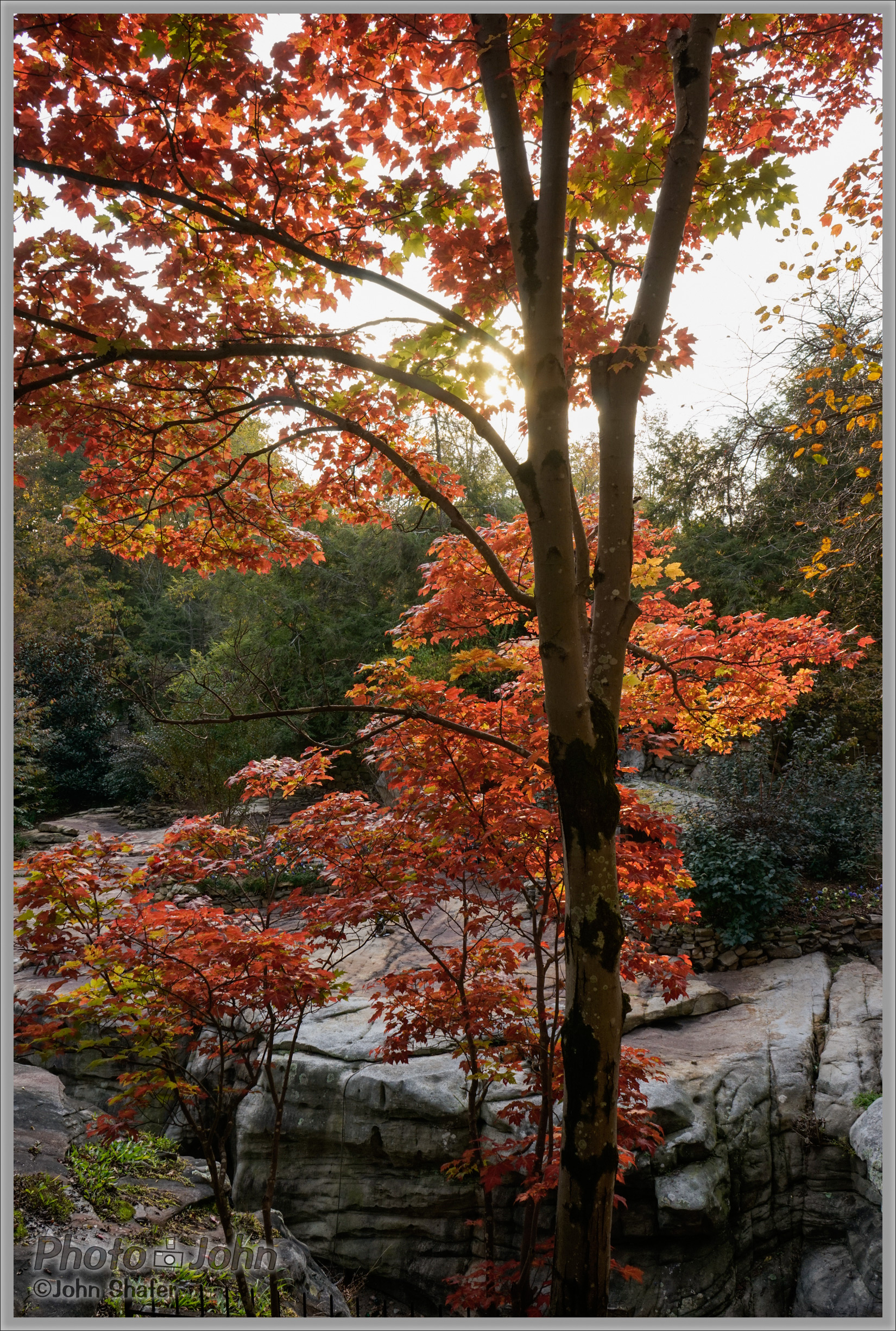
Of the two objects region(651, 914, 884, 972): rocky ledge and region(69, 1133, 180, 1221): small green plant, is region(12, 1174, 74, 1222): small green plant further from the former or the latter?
region(651, 914, 884, 972): rocky ledge

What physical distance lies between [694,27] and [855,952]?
6.51m

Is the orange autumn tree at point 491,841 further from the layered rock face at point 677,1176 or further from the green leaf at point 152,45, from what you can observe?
the green leaf at point 152,45

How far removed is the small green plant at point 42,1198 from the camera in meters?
2.76

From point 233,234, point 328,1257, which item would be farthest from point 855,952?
point 233,234

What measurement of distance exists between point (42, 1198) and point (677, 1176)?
314cm

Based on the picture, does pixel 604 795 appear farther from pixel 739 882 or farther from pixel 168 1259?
pixel 739 882

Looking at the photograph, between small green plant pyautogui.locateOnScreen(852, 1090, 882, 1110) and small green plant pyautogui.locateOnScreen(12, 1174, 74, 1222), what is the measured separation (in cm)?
434

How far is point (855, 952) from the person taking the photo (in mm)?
6102

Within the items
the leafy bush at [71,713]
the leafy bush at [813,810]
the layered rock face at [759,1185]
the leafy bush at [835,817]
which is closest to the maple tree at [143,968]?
the layered rock face at [759,1185]

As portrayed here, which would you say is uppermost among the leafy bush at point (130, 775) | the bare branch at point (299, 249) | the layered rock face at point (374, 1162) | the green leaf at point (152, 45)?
the green leaf at point (152, 45)

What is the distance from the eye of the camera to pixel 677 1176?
12.8ft

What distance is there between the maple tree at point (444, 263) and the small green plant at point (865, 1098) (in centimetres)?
303

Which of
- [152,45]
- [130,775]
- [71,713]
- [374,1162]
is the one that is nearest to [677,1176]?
[374,1162]

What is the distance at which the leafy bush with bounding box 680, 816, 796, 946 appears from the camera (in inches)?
250
